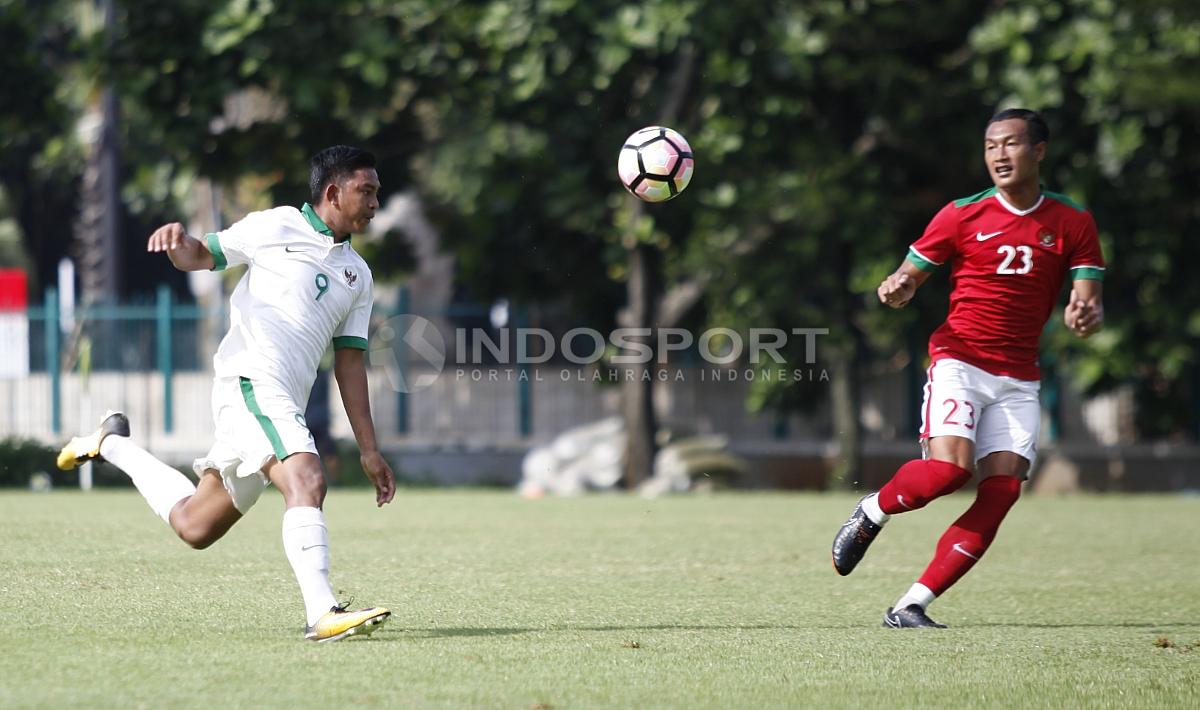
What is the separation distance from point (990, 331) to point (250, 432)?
316 cm

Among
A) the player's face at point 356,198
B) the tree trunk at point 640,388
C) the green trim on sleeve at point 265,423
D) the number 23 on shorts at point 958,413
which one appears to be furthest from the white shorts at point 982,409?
the tree trunk at point 640,388

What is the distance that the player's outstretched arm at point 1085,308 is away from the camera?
7.38 meters

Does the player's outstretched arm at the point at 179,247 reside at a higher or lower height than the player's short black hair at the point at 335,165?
lower

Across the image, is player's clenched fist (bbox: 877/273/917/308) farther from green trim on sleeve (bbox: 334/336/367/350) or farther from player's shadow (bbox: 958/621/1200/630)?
green trim on sleeve (bbox: 334/336/367/350)

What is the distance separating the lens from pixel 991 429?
736 centimetres

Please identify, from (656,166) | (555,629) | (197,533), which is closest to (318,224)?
(197,533)

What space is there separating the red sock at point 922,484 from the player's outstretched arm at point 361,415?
6.81 feet

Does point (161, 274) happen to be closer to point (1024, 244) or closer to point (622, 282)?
point (622, 282)

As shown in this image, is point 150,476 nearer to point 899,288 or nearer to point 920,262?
point 899,288

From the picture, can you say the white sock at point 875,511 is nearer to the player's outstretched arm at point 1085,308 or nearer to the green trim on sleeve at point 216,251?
the player's outstretched arm at point 1085,308

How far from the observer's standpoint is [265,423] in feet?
20.9

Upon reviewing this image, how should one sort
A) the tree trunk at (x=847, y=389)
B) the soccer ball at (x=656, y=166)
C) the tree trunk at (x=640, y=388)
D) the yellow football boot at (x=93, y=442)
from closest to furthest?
1. the yellow football boot at (x=93, y=442)
2. the soccer ball at (x=656, y=166)
3. the tree trunk at (x=640, y=388)
4. the tree trunk at (x=847, y=389)

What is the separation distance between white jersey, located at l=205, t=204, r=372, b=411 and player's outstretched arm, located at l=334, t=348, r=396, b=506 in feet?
0.44

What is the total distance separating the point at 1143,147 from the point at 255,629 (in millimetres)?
14363
